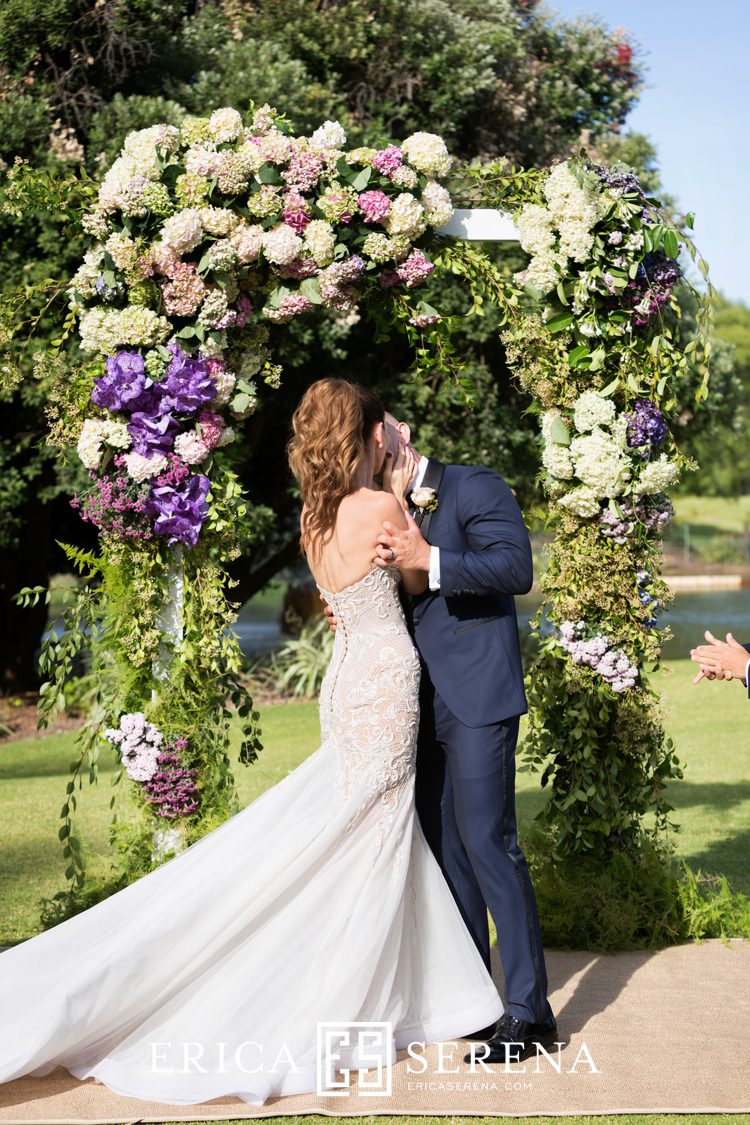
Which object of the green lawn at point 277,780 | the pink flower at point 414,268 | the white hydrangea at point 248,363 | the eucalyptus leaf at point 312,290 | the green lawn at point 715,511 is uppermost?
the green lawn at point 715,511

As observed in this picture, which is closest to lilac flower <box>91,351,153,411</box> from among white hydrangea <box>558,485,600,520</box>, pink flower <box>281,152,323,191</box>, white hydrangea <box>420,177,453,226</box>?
pink flower <box>281,152,323,191</box>

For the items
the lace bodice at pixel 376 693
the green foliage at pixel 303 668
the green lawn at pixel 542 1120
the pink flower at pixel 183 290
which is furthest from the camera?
the green foliage at pixel 303 668

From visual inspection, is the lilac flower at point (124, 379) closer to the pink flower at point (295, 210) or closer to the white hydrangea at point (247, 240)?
the white hydrangea at point (247, 240)

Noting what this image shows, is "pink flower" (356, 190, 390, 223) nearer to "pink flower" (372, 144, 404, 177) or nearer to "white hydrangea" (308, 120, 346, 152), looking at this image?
"pink flower" (372, 144, 404, 177)

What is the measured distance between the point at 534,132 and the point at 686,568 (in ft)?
76.8

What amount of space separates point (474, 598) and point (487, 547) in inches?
7.5

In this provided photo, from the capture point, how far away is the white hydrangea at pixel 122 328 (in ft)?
16.1

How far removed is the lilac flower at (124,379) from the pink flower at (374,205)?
1066 mm

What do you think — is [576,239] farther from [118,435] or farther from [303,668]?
[303,668]

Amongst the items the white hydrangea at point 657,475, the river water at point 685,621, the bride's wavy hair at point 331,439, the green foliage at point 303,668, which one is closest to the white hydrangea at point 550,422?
the white hydrangea at point 657,475

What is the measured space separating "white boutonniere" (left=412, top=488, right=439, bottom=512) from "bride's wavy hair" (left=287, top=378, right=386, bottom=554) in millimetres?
228

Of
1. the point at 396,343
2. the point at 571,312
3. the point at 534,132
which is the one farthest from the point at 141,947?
the point at 534,132

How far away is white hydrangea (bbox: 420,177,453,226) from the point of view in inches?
199

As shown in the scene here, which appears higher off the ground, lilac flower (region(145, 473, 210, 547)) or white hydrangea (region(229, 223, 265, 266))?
white hydrangea (region(229, 223, 265, 266))
